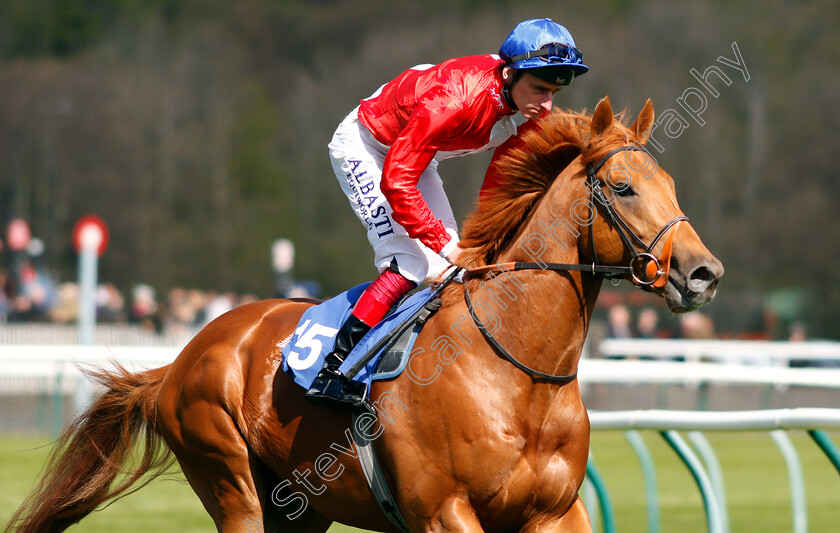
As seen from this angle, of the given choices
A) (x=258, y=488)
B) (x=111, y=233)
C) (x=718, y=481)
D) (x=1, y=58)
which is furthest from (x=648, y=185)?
(x=1, y=58)

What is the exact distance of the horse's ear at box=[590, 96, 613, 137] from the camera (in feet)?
11.3

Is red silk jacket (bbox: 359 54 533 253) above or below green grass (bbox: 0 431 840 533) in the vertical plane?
above

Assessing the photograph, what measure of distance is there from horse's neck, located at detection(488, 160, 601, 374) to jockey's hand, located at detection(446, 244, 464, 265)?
9.2 inches

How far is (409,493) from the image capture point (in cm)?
346

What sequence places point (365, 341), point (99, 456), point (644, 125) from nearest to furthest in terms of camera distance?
point (644, 125) → point (365, 341) → point (99, 456)

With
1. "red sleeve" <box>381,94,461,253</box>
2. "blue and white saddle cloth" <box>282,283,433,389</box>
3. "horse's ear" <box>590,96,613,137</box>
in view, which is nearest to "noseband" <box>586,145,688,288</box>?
"horse's ear" <box>590,96,613,137</box>

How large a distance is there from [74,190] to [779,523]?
102ft

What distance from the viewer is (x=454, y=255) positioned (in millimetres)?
3662

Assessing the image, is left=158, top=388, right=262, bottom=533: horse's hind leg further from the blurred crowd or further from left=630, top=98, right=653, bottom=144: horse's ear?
the blurred crowd

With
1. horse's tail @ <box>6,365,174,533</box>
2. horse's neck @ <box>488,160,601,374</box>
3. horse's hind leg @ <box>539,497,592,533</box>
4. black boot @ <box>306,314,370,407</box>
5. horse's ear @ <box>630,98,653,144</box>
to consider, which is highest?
horse's ear @ <box>630,98,653,144</box>

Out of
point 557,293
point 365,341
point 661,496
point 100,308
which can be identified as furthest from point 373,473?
point 100,308

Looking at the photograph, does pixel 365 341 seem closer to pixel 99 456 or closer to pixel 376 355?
pixel 376 355

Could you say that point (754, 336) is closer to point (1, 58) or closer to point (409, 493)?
point (409, 493)

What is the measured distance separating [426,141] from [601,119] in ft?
1.89
